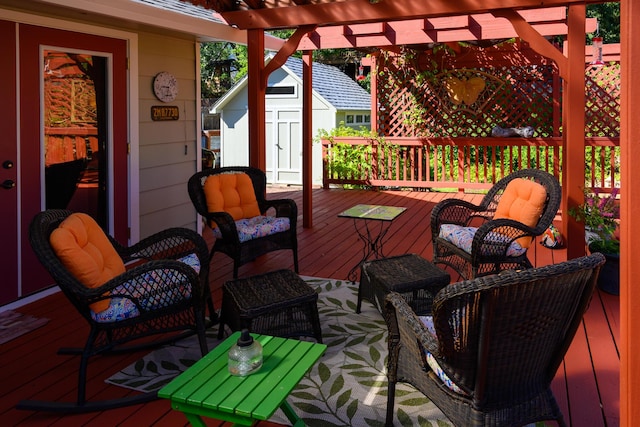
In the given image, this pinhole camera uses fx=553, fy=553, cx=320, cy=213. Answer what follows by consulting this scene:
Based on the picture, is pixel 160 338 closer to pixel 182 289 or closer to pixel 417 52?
pixel 182 289

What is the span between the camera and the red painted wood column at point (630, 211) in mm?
1508

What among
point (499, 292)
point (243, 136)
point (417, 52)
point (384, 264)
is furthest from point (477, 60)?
point (499, 292)

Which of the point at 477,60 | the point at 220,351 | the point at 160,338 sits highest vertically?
the point at 477,60

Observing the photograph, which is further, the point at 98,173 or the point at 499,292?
the point at 98,173

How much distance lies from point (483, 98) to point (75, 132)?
303 inches

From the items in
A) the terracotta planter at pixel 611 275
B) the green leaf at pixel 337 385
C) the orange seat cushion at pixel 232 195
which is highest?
the orange seat cushion at pixel 232 195

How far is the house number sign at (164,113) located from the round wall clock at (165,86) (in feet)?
0.27

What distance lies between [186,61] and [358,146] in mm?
4798

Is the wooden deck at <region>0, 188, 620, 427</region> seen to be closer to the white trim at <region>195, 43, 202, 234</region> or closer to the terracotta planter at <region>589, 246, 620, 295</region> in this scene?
the terracotta planter at <region>589, 246, 620, 295</region>

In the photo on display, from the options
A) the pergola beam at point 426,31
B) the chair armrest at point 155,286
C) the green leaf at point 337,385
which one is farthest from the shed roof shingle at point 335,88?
the green leaf at point 337,385

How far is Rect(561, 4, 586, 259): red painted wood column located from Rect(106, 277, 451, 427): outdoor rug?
6.84 ft

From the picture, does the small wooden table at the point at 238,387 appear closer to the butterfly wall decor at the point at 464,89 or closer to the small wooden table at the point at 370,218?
the small wooden table at the point at 370,218

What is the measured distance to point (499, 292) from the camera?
184cm

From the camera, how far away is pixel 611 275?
4.26 metres
